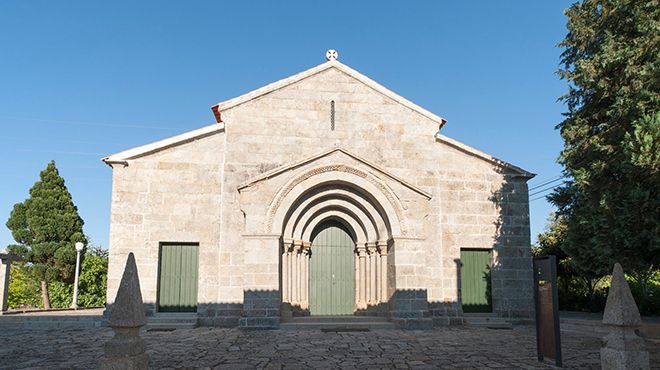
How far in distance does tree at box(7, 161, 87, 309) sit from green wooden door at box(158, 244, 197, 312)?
1014 centimetres

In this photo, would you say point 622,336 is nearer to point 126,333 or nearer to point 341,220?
point 126,333

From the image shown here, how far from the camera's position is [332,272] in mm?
14281

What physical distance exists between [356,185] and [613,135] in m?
6.20

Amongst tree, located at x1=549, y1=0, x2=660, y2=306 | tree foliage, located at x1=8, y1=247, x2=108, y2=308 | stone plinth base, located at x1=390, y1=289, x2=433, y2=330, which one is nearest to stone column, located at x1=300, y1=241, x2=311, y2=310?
stone plinth base, located at x1=390, y1=289, x2=433, y2=330

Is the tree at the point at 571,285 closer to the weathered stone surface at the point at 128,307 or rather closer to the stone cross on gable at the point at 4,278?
the weathered stone surface at the point at 128,307

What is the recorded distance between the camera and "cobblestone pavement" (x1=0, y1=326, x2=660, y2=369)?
7754 millimetres

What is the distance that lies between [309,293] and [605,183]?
8.18 meters

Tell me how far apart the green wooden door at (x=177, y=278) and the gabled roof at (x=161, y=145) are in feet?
8.51

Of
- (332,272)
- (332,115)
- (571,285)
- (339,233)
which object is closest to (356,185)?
(339,233)

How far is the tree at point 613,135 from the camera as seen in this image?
9.54 meters

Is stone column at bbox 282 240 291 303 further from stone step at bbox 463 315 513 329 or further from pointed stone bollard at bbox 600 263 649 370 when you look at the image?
pointed stone bollard at bbox 600 263 649 370

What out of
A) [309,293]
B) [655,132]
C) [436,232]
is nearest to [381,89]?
[436,232]

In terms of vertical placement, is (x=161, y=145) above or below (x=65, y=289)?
above

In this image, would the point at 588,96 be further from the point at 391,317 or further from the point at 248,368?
the point at 248,368
